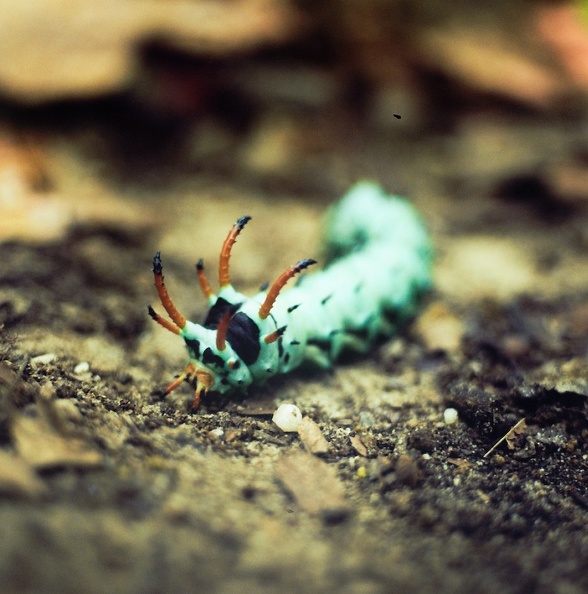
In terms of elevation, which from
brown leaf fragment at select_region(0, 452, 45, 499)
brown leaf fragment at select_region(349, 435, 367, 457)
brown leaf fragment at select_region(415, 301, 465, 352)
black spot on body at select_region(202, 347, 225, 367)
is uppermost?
brown leaf fragment at select_region(0, 452, 45, 499)

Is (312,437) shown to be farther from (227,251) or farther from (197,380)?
(227,251)

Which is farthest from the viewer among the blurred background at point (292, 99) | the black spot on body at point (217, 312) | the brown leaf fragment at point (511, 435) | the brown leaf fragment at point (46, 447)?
the blurred background at point (292, 99)

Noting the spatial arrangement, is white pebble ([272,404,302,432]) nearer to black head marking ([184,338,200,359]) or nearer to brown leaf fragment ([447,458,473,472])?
black head marking ([184,338,200,359])

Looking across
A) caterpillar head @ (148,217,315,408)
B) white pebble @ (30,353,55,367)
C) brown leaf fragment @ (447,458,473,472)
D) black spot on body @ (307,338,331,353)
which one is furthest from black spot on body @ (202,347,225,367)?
brown leaf fragment @ (447,458,473,472)

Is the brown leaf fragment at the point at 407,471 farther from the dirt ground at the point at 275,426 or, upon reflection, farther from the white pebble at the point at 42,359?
the white pebble at the point at 42,359

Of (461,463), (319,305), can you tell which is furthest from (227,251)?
(461,463)

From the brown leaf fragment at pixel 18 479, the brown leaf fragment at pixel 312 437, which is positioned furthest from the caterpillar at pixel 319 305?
the brown leaf fragment at pixel 18 479
